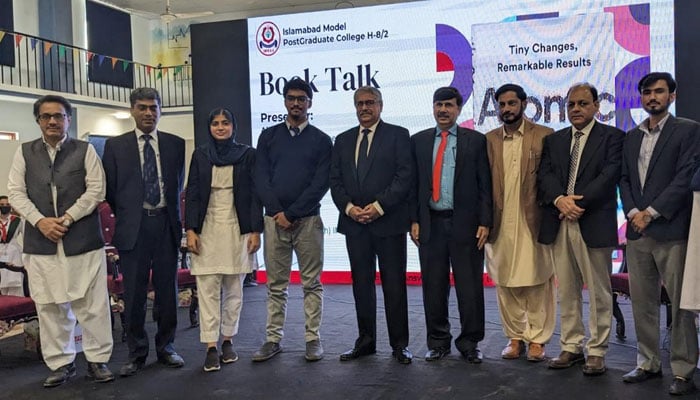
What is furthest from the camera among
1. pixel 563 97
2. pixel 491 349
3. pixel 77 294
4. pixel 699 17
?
pixel 563 97

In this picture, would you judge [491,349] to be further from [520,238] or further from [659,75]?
[659,75]

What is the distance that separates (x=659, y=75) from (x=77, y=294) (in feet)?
10.6

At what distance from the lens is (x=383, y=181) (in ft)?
11.9

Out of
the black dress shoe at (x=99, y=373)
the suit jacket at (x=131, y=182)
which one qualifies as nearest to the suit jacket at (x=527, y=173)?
the suit jacket at (x=131, y=182)

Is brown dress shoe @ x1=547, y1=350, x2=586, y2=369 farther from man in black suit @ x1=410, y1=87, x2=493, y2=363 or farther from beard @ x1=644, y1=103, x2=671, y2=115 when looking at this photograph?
beard @ x1=644, y1=103, x2=671, y2=115

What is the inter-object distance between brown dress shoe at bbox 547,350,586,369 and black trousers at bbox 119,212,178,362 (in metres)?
2.22

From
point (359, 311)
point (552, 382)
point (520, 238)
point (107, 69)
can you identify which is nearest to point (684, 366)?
point (552, 382)

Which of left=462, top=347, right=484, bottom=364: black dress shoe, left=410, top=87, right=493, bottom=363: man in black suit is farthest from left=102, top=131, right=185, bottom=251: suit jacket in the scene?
left=462, top=347, right=484, bottom=364: black dress shoe

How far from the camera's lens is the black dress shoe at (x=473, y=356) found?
3578mm

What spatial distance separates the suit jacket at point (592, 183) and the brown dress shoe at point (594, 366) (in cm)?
60

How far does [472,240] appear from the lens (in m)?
3.59

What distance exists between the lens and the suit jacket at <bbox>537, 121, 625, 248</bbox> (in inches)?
128

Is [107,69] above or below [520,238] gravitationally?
above

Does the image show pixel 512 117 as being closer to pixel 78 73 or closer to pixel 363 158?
pixel 363 158
